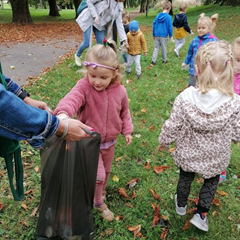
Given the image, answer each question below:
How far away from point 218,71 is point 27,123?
139cm

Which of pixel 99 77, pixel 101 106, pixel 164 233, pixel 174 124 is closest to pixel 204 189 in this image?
pixel 164 233

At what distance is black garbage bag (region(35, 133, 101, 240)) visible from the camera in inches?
59.1

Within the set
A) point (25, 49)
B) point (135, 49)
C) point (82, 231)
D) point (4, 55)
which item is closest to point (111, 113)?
point (82, 231)

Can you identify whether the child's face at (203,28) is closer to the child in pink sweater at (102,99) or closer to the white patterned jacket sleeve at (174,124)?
the child in pink sweater at (102,99)

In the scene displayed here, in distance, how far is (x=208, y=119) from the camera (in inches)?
68.7

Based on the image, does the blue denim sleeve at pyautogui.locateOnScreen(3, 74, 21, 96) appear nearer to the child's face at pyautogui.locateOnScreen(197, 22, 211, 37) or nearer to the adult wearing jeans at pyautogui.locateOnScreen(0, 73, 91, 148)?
the adult wearing jeans at pyautogui.locateOnScreen(0, 73, 91, 148)

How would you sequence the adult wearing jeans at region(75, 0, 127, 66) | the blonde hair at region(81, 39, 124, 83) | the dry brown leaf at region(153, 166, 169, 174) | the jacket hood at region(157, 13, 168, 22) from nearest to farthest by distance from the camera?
the blonde hair at region(81, 39, 124, 83) < the dry brown leaf at region(153, 166, 169, 174) < the adult wearing jeans at region(75, 0, 127, 66) < the jacket hood at region(157, 13, 168, 22)

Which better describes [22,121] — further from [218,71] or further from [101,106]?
[218,71]

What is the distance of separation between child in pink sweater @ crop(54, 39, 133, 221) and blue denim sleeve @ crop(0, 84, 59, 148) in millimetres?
457

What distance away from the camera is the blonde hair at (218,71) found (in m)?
1.76

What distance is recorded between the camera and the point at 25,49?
343 inches

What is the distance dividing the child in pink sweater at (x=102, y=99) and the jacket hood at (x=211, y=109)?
618 millimetres

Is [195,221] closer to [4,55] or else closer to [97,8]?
[97,8]

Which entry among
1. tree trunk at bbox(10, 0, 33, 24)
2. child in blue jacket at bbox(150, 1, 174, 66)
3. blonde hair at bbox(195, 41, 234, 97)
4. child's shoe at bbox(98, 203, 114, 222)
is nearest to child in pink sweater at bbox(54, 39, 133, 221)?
child's shoe at bbox(98, 203, 114, 222)
